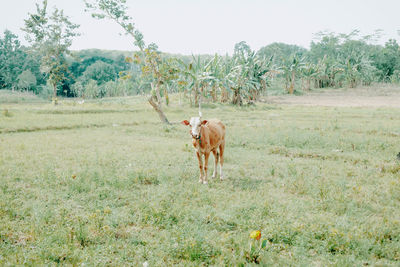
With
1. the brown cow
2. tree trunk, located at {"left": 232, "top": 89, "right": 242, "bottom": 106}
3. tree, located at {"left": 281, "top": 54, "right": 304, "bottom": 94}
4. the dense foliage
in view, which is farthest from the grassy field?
tree, located at {"left": 281, "top": 54, "right": 304, "bottom": 94}

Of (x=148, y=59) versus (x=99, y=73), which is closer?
(x=148, y=59)

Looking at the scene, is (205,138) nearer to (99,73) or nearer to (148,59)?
(148,59)

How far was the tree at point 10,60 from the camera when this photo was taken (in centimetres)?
6328

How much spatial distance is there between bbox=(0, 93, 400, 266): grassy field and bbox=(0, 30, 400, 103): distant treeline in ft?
42.6

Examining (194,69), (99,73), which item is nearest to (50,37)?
(194,69)

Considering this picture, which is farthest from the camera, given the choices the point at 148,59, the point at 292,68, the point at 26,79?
the point at 26,79

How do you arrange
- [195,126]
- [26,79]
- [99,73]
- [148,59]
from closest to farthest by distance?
[195,126] → [148,59] → [26,79] → [99,73]

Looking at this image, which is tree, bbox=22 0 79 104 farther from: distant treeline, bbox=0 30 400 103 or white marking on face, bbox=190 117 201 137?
white marking on face, bbox=190 117 201 137

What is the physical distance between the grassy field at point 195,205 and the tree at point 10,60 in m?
61.0

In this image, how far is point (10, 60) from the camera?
64688 mm

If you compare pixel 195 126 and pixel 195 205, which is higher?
pixel 195 126

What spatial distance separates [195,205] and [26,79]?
68.6m

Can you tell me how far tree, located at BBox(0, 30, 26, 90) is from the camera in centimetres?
6328

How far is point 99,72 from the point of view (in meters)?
85.2
